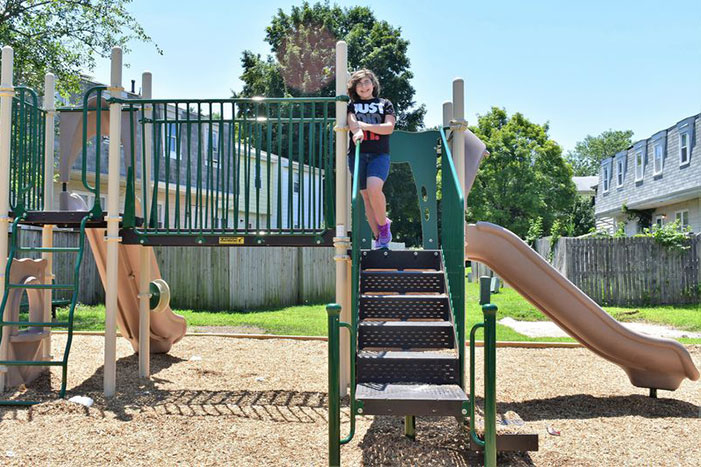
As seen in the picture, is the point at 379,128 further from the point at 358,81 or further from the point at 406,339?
the point at 406,339

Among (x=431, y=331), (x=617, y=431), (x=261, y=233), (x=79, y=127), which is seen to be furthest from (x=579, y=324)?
(x=79, y=127)

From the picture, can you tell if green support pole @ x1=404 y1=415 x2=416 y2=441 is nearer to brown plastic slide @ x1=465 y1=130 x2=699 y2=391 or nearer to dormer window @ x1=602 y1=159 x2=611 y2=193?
brown plastic slide @ x1=465 y1=130 x2=699 y2=391

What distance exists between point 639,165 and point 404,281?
2424cm

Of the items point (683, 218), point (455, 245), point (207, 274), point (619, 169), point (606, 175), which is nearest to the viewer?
point (455, 245)

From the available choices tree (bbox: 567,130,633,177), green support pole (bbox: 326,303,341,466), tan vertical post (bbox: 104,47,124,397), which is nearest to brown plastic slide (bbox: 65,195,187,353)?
tan vertical post (bbox: 104,47,124,397)

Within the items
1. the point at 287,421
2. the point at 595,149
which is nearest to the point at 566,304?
the point at 287,421

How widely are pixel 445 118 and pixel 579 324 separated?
251 centimetres

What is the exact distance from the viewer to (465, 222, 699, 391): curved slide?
19.2 ft

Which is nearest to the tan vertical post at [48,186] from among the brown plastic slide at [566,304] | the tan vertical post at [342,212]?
the tan vertical post at [342,212]

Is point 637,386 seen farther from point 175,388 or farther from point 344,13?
point 344,13

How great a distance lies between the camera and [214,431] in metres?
4.53

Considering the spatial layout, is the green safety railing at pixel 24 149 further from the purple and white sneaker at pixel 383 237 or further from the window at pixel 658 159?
the window at pixel 658 159

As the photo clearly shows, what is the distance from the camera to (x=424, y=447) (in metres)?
4.05

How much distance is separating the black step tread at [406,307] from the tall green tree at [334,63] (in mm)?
25562
